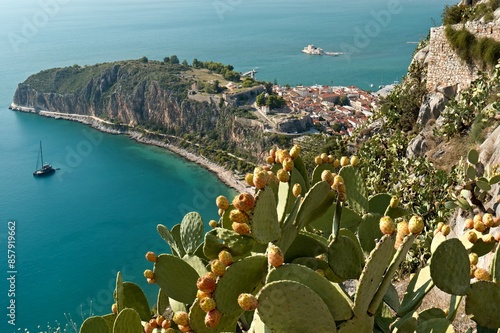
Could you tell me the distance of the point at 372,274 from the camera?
115 centimetres

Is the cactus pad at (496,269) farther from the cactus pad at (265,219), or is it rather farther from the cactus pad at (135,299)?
the cactus pad at (135,299)

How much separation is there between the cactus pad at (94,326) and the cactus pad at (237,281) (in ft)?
2.27

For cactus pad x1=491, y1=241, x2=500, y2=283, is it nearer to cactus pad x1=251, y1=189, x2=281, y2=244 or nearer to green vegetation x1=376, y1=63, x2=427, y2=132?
cactus pad x1=251, y1=189, x2=281, y2=244

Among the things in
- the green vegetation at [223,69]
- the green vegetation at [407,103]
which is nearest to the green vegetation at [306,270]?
the green vegetation at [407,103]

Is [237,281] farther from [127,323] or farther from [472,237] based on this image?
→ [472,237]

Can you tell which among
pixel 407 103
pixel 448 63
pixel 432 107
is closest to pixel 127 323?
pixel 432 107

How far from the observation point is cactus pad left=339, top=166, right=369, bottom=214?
192 cm

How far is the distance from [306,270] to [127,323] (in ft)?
2.60

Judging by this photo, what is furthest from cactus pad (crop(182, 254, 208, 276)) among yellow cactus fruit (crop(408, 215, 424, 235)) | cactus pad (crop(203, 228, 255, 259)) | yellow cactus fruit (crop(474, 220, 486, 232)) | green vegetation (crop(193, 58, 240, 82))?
green vegetation (crop(193, 58, 240, 82))

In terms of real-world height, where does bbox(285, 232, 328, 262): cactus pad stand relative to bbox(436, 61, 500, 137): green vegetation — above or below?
above

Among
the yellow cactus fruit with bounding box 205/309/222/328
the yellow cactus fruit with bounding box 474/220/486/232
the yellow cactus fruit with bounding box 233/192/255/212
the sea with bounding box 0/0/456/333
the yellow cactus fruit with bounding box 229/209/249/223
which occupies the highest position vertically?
the yellow cactus fruit with bounding box 233/192/255/212

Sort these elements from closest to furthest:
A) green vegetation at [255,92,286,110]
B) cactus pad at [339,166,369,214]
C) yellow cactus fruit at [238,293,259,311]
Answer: yellow cactus fruit at [238,293,259,311] < cactus pad at [339,166,369,214] < green vegetation at [255,92,286,110]

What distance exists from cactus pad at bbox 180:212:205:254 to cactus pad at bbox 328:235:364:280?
0.72 meters

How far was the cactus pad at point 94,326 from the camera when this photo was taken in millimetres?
1678
